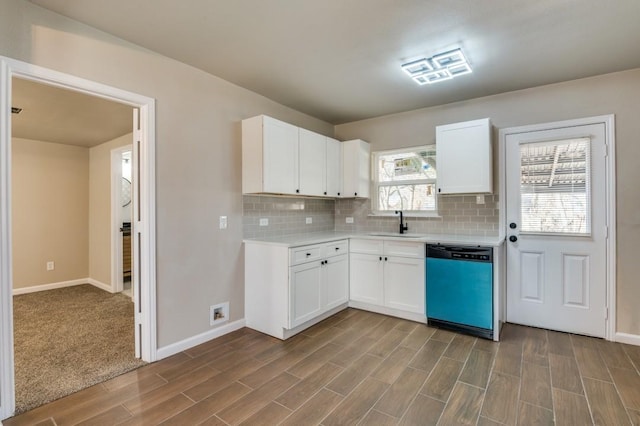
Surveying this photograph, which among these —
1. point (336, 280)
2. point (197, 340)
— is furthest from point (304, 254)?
point (197, 340)

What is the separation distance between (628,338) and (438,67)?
303 cm

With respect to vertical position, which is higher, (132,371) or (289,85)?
(289,85)

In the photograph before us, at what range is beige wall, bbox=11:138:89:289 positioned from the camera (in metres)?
4.77

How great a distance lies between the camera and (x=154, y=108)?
2.54 meters

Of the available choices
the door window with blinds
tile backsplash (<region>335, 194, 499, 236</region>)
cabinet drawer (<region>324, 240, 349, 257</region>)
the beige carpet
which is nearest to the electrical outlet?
the beige carpet

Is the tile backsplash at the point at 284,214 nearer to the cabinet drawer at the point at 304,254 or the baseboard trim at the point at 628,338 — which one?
the cabinet drawer at the point at 304,254

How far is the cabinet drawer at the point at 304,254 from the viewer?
296 centimetres

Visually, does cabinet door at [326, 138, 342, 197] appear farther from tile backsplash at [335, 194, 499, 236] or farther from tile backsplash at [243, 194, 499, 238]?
tile backsplash at [335, 194, 499, 236]

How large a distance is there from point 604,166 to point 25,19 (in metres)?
4.72

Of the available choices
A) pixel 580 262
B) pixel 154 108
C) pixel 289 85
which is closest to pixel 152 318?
pixel 154 108

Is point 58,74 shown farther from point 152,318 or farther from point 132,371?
point 132,371

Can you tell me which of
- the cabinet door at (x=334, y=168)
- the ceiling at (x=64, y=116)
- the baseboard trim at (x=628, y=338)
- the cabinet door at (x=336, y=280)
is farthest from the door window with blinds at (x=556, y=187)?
the ceiling at (x=64, y=116)

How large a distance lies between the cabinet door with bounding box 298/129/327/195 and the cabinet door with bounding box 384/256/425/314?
3.99 ft

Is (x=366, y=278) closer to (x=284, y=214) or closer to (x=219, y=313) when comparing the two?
(x=284, y=214)
